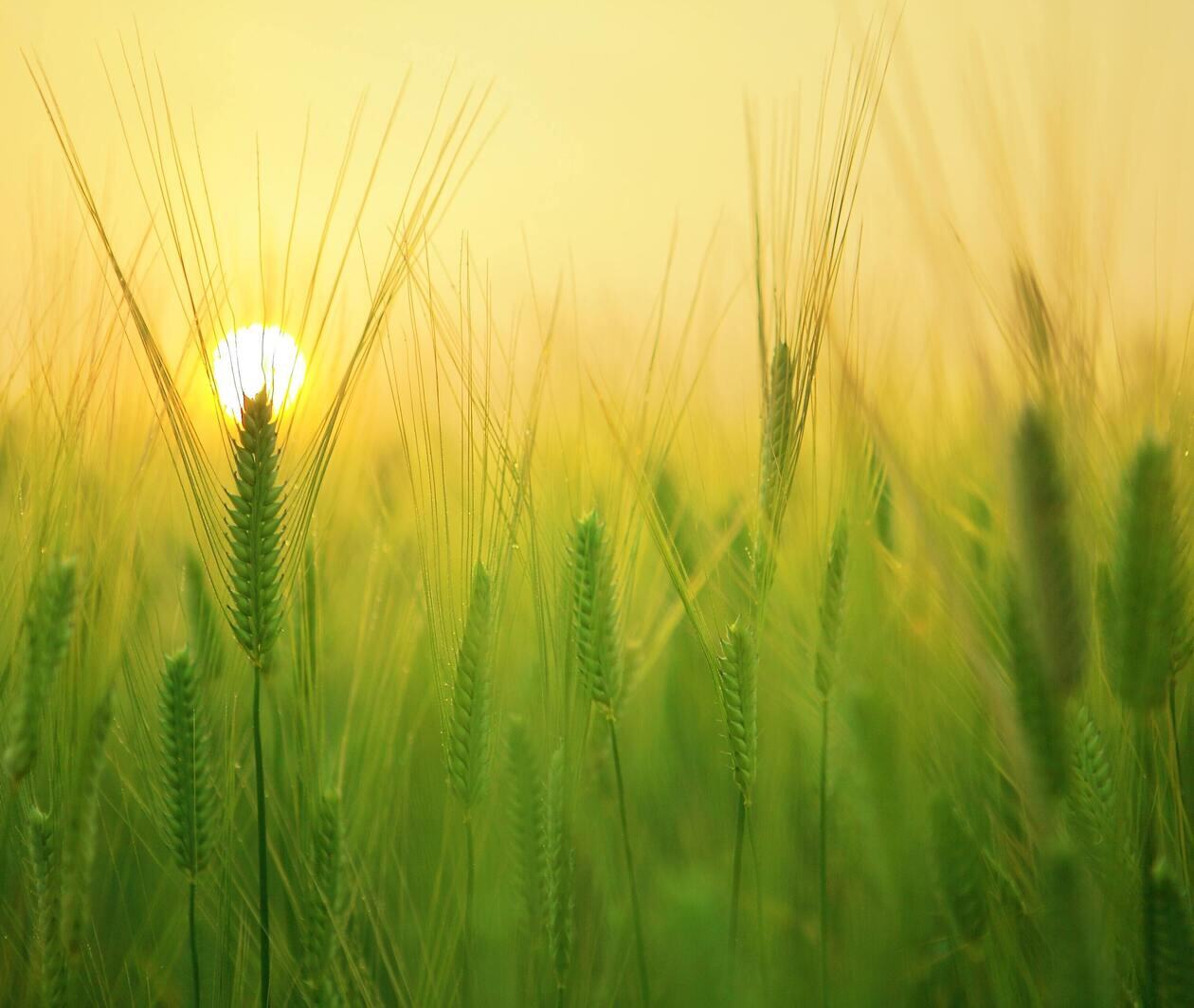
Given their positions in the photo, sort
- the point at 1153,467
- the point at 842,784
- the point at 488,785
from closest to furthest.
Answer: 1. the point at 1153,467
2. the point at 488,785
3. the point at 842,784

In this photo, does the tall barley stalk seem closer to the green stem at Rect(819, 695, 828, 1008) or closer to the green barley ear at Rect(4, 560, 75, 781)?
the green stem at Rect(819, 695, 828, 1008)

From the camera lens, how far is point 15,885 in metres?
0.88

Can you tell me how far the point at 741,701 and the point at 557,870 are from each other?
20 cm

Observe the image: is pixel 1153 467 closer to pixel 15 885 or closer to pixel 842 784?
A: pixel 842 784

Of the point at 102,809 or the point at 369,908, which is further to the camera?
the point at 102,809

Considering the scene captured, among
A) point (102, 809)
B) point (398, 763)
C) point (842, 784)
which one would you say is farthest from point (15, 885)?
point (842, 784)

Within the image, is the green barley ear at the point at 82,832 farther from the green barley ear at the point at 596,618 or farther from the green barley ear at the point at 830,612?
the green barley ear at the point at 830,612

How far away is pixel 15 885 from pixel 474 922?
0.45 meters

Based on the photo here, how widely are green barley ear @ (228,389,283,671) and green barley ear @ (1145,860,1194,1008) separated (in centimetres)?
67

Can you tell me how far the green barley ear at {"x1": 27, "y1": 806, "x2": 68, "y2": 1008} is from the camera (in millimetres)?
712

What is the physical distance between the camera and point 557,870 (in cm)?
74

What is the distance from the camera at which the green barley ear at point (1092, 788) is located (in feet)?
2.16

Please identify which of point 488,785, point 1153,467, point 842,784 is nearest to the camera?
point 1153,467

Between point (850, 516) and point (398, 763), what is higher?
point (850, 516)
